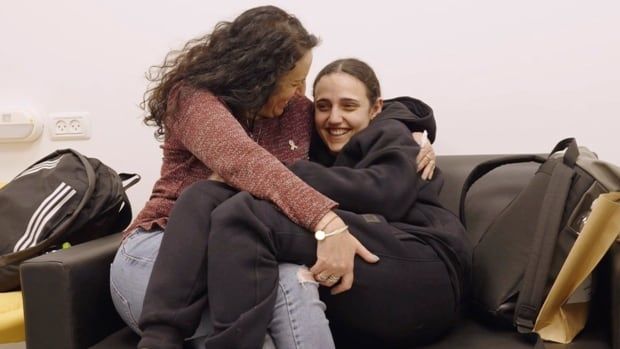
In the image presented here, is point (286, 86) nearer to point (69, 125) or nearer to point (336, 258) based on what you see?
point (336, 258)

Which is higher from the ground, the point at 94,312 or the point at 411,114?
the point at 411,114

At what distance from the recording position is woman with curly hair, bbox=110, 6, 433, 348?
984 millimetres

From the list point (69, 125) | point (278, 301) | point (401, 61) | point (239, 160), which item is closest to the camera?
point (278, 301)

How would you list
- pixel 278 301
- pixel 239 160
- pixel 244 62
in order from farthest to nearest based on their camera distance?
pixel 244 62 < pixel 239 160 < pixel 278 301

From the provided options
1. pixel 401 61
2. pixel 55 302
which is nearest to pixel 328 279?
pixel 55 302

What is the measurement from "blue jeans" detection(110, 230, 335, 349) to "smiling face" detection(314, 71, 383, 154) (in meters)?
0.48

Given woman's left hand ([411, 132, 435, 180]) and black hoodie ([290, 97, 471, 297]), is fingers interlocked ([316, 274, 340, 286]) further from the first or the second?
woman's left hand ([411, 132, 435, 180])

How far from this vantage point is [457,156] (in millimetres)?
1537

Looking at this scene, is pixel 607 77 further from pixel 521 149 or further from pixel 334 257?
pixel 334 257

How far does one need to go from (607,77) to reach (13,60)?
180cm

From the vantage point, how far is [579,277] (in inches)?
40.6

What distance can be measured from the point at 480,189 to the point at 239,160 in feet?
2.26

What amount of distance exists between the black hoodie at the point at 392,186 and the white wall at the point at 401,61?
14.3 inches

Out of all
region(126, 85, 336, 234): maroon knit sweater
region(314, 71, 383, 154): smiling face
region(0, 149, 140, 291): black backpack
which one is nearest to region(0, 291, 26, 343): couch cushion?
region(0, 149, 140, 291): black backpack
